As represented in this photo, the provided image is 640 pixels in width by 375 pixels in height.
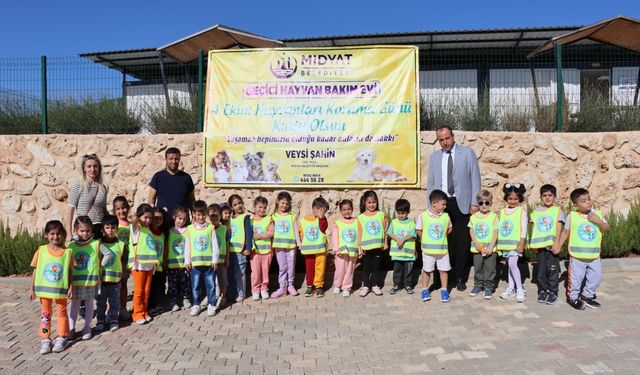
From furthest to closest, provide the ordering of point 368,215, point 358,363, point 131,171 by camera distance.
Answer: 1. point 131,171
2. point 368,215
3. point 358,363

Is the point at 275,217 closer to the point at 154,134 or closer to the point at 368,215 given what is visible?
the point at 368,215

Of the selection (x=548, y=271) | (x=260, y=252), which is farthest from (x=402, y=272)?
(x=260, y=252)

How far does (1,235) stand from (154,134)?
2555mm

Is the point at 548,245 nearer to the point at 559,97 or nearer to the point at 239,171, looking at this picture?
the point at 559,97

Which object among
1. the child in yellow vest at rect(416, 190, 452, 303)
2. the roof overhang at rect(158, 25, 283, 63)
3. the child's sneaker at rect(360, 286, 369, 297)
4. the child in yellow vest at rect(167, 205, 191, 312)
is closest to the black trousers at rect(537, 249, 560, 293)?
the child in yellow vest at rect(416, 190, 452, 303)

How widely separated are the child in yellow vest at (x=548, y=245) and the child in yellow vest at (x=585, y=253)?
0.56ft

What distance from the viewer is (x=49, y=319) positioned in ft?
13.9

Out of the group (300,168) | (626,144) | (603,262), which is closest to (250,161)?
(300,168)

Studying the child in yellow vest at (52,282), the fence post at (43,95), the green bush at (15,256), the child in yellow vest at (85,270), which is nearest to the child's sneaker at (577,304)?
the child in yellow vest at (85,270)

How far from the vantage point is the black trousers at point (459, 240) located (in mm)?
5703

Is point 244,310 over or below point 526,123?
below

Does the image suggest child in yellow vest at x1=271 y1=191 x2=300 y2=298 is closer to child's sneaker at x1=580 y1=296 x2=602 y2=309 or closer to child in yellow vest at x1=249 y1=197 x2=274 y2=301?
child in yellow vest at x1=249 y1=197 x2=274 y2=301

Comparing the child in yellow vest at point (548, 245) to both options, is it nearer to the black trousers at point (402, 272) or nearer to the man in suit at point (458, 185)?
the man in suit at point (458, 185)

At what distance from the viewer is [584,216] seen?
508 centimetres
